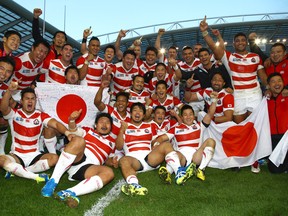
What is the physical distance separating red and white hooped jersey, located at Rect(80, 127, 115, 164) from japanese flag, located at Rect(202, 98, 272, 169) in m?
1.80

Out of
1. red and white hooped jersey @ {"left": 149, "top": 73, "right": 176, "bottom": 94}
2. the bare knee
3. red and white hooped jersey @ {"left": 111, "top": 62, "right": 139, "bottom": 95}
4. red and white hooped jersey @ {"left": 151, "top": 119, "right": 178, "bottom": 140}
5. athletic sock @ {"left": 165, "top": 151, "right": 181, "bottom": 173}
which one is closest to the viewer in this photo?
the bare knee

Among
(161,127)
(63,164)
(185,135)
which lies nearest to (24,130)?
(63,164)

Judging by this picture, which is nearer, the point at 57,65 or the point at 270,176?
the point at 270,176

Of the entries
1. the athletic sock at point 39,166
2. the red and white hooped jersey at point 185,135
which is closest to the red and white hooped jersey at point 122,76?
the red and white hooped jersey at point 185,135

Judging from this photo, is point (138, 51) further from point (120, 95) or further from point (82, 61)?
point (120, 95)

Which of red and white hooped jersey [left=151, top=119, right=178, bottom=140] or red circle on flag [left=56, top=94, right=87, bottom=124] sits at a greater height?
red circle on flag [left=56, top=94, right=87, bottom=124]

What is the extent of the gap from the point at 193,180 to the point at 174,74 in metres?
2.76

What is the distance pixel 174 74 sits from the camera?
6.61 m

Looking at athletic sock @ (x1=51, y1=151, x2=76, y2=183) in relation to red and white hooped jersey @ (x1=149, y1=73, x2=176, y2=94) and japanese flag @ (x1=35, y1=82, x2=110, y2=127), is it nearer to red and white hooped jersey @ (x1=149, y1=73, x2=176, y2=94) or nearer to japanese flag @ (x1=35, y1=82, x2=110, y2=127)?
japanese flag @ (x1=35, y1=82, x2=110, y2=127)

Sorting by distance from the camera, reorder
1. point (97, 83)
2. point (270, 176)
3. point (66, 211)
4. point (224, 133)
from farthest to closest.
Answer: point (97, 83) → point (224, 133) → point (270, 176) → point (66, 211)

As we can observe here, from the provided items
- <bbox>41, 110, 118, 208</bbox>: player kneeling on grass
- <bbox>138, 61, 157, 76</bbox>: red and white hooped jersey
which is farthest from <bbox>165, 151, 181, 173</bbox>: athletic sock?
<bbox>138, 61, 157, 76</bbox>: red and white hooped jersey

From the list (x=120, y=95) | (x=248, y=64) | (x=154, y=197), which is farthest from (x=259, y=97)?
(x=154, y=197)

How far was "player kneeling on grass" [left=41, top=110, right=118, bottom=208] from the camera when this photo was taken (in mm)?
3612

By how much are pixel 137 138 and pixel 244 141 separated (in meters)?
1.89
